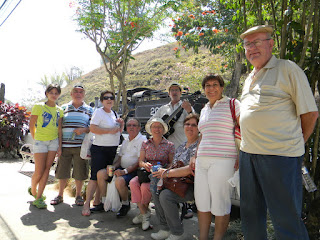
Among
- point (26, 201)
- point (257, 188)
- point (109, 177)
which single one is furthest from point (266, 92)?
point (26, 201)

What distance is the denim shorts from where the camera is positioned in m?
4.78

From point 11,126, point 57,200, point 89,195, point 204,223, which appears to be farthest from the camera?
point 11,126

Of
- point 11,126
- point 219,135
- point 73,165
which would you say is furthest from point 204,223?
point 11,126

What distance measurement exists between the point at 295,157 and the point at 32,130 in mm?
3998

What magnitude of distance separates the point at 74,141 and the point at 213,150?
8.83 ft

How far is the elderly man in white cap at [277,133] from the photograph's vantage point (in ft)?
7.28

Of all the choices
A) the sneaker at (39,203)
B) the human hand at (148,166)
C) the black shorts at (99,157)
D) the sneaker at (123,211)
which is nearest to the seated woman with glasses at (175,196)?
the human hand at (148,166)

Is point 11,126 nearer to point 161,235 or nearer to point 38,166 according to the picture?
point 38,166

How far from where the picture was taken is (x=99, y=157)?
4.57m

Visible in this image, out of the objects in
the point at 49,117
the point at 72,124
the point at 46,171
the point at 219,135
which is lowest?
the point at 46,171

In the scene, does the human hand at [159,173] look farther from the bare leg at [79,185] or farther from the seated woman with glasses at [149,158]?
the bare leg at [79,185]

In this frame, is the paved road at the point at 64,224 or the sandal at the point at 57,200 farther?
the sandal at the point at 57,200

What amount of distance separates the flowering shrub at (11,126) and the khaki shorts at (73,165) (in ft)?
18.4

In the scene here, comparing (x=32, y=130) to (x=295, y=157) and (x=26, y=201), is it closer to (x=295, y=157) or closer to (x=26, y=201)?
(x=26, y=201)
